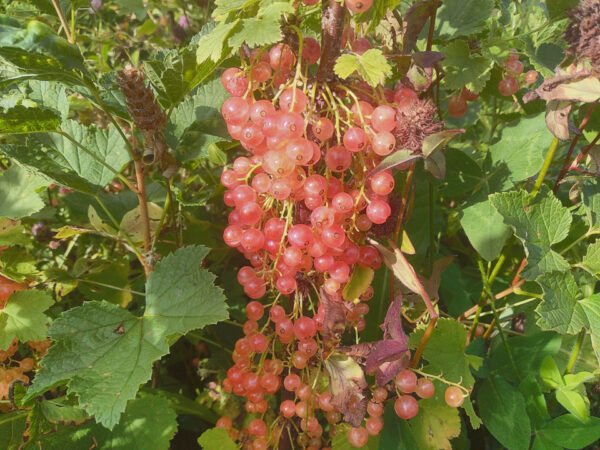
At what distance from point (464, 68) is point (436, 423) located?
59 cm

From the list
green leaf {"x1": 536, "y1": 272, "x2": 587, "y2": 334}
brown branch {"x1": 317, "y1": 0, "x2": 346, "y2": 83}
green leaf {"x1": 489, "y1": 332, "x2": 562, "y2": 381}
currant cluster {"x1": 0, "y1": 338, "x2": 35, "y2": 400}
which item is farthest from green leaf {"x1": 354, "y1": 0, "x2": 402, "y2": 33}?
currant cluster {"x1": 0, "y1": 338, "x2": 35, "y2": 400}

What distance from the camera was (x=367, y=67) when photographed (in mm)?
583

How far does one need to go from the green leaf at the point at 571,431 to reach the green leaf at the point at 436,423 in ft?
0.64

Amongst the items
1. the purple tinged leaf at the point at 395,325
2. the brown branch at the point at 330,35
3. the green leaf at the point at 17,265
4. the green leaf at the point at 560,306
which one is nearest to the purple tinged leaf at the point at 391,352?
the purple tinged leaf at the point at 395,325

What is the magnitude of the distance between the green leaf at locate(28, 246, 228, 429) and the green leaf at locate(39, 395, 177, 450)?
0.50 ft

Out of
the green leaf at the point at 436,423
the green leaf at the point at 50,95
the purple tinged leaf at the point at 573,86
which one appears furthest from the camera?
the green leaf at the point at 50,95

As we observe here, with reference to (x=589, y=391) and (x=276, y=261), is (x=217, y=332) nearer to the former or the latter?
(x=276, y=261)

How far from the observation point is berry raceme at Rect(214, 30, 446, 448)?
62 cm

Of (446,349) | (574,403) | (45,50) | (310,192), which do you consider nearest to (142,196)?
(45,50)

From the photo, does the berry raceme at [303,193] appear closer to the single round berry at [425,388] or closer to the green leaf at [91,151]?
the single round berry at [425,388]

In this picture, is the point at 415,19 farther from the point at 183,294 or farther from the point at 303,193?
the point at 183,294

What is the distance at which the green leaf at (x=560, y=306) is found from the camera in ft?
2.41

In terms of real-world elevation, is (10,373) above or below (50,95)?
below

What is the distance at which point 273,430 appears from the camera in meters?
→ 0.85
